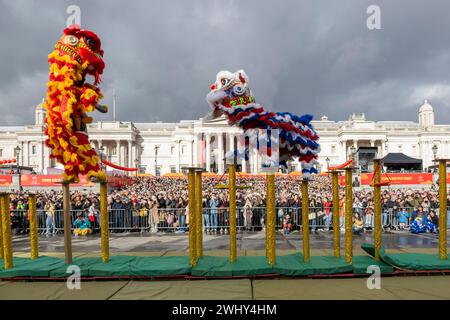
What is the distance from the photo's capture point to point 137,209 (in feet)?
43.3

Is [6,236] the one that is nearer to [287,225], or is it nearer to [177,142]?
[287,225]

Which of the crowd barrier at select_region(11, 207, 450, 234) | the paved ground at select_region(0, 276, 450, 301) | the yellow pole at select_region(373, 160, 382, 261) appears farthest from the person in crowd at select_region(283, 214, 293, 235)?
the paved ground at select_region(0, 276, 450, 301)

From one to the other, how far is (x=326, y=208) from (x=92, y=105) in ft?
32.0

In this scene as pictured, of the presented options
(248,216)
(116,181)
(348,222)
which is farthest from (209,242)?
(116,181)

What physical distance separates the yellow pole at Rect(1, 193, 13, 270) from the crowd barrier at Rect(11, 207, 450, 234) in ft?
21.2

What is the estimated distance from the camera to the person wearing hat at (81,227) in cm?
1233

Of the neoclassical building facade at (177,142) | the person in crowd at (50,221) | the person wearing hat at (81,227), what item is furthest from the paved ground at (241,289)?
the neoclassical building facade at (177,142)

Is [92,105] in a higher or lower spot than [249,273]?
higher

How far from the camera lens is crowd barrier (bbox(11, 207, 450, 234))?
1299 cm

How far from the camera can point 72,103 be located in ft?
19.5

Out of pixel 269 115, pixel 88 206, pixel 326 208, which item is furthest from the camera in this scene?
pixel 88 206

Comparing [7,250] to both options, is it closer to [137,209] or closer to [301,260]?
[301,260]
